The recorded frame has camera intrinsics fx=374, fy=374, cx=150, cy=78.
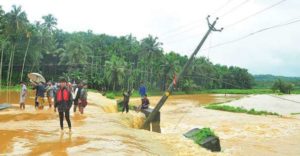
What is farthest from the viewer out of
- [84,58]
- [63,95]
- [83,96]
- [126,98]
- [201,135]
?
[84,58]

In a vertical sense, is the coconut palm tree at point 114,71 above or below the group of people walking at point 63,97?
above

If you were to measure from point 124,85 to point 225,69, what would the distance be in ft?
165

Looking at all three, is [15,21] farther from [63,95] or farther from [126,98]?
[63,95]

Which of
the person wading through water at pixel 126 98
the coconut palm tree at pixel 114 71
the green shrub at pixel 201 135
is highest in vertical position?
the coconut palm tree at pixel 114 71

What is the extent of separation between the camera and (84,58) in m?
73.2

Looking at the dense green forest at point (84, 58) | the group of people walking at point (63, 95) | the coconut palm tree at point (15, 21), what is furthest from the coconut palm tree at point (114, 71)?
the group of people walking at point (63, 95)

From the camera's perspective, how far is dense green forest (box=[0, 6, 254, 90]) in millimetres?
60188

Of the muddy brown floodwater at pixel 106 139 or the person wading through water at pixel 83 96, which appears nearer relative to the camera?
the muddy brown floodwater at pixel 106 139

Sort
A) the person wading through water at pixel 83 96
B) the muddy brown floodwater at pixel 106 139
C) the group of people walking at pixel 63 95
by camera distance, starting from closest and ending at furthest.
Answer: the muddy brown floodwater at pixel 106 139 → the group of people walking at pixel 63 95 → the person wading through water at pixel 83 96

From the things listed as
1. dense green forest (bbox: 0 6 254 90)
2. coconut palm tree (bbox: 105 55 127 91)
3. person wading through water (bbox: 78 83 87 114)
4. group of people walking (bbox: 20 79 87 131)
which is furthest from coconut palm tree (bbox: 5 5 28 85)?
person wading through water (bbox: 78 83 87 114)

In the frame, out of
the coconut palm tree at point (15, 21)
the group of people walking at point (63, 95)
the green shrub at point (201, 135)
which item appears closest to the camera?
the group of people walking at point (63, 95)

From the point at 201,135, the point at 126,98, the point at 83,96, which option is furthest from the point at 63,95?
the point at 126,98

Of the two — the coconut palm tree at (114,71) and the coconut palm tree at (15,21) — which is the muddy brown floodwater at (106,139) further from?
the coconut palm tree at (114,71)

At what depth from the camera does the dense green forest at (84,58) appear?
60188 millimetres
